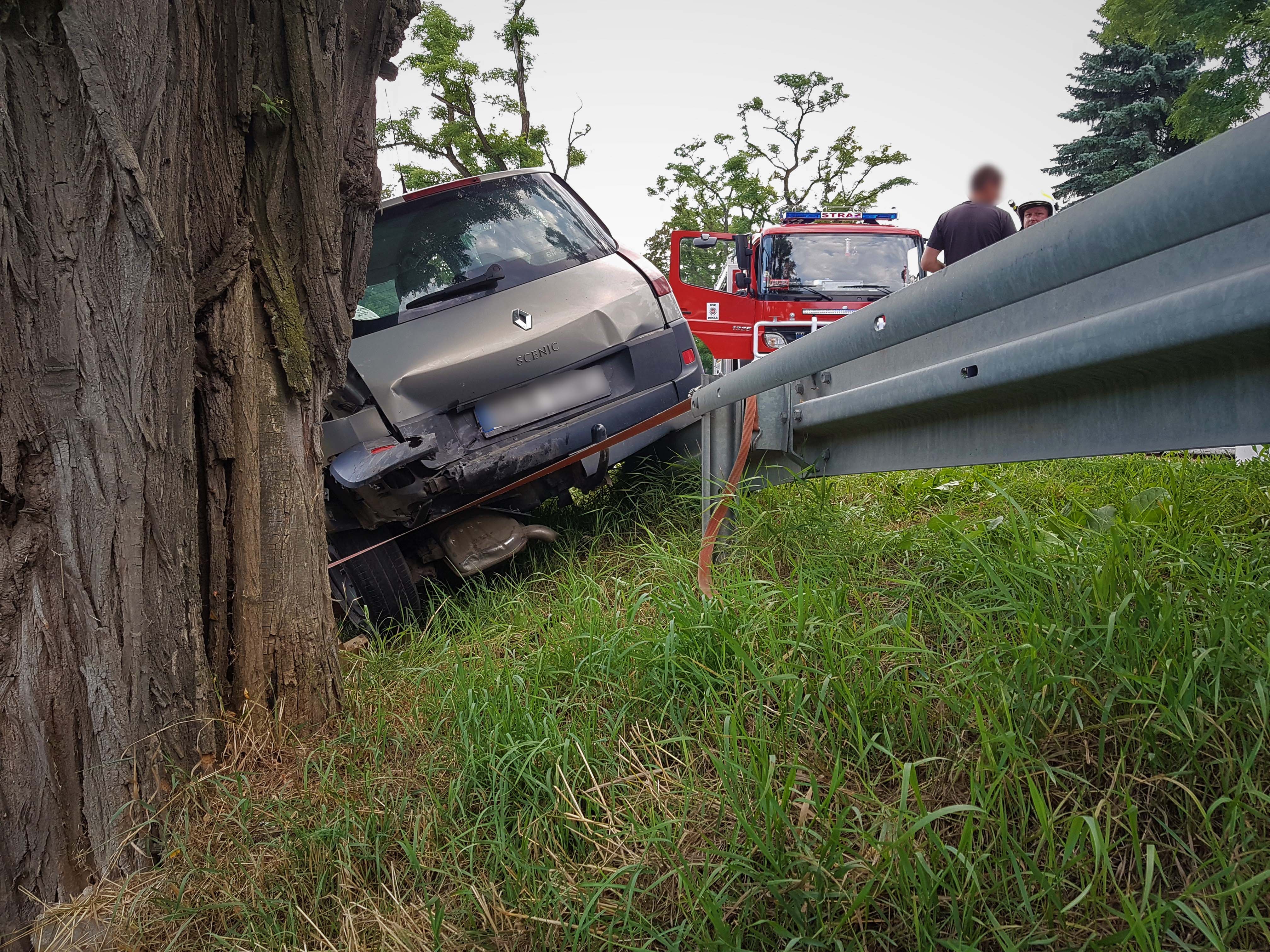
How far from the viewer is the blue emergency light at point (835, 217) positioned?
12.4 m

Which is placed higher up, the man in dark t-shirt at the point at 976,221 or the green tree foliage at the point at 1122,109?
the green tree foliage at the point at 1122,109

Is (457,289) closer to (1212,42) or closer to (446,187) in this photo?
(446,187)

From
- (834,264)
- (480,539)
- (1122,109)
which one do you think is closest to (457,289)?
(480,539)

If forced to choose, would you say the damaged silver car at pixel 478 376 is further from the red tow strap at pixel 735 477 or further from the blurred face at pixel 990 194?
the blurred face at pixel 990 194

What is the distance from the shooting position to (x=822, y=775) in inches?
69.5

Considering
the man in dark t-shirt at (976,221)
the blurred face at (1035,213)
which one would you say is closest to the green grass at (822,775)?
the man in dark t-shirt at (976,221)

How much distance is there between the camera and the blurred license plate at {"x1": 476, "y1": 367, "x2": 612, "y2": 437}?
12.5 feet

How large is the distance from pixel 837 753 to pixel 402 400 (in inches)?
105

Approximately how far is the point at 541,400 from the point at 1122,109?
31424 millimetres

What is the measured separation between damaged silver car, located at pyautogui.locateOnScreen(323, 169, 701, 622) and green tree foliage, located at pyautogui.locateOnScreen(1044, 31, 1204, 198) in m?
27.7

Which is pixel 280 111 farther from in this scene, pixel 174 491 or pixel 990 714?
pixel 990 714

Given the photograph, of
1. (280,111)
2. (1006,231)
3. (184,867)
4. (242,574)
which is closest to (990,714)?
(184,867)

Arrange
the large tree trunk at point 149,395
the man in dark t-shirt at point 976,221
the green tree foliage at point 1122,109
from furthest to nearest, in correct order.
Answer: the green tree foliage at point 1122,109 < the man in dark t-shirt at point 976,221 < the large tree trunk at point 149,395

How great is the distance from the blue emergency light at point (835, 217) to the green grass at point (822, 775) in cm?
1038
